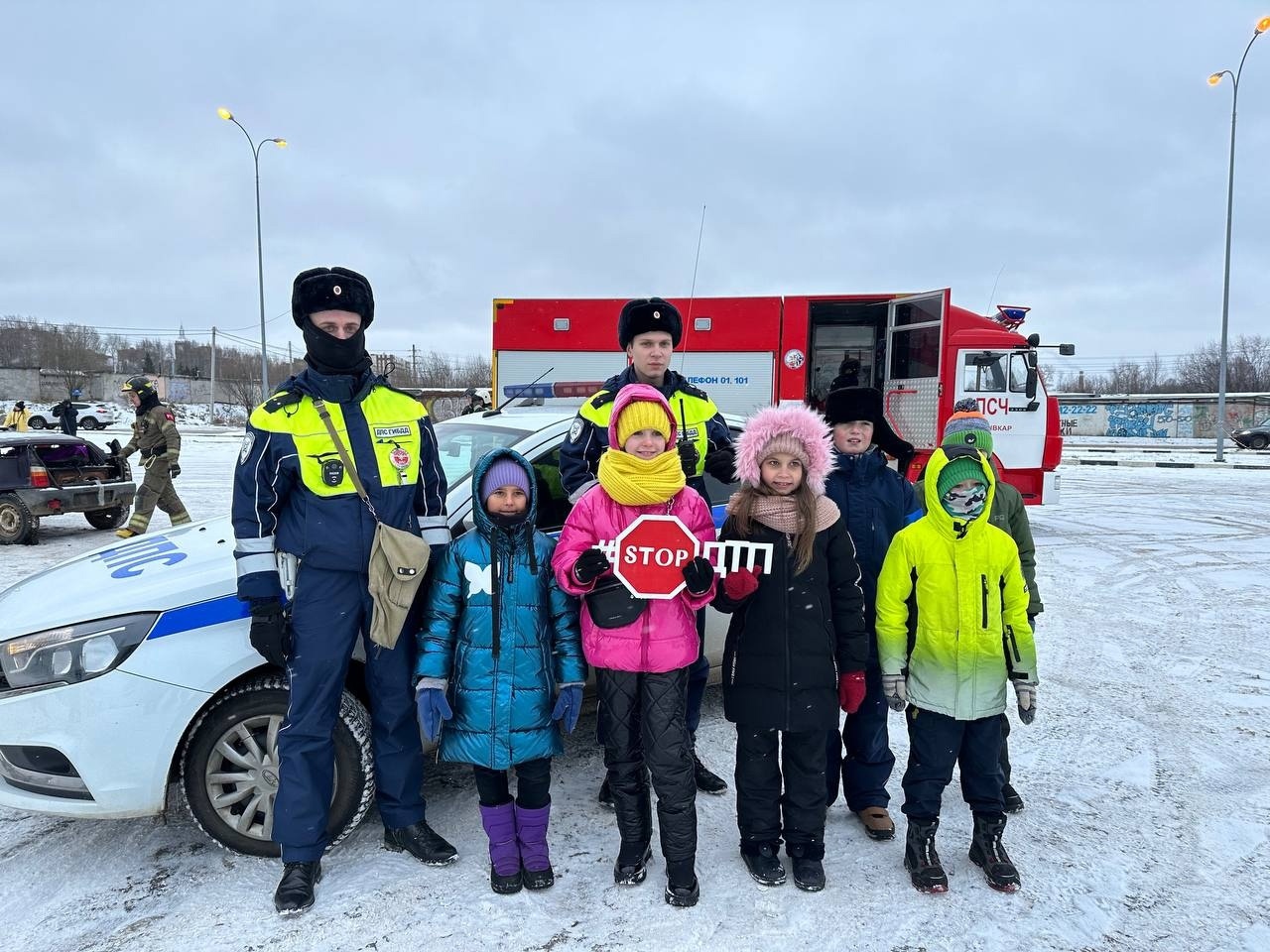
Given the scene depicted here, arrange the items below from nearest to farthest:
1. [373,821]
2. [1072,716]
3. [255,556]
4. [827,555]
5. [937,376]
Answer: [255,556] < [827,555] < [373,821] < [1072,716] < [937,376]

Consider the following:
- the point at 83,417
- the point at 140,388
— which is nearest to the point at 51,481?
the point at 140,388

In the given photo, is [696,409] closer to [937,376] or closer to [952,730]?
[952,730]

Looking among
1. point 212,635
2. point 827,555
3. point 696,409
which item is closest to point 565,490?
point 696,409

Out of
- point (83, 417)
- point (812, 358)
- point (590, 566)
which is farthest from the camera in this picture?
point (83, 417)

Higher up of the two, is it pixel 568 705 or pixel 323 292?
pixel 323 292

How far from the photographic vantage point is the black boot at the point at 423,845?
Result: 2568mm

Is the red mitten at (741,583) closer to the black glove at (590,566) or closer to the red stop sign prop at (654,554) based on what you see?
the red stop sign prop at (654,554)

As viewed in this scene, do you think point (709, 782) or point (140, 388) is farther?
point (140, 388)

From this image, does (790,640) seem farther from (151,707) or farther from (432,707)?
(151,707)

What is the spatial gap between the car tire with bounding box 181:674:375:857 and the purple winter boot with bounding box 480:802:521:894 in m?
0.51

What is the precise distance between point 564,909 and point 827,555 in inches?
55.8

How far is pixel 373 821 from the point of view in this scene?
2.88 metres

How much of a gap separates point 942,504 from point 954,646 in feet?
1.55

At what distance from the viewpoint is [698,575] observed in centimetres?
231
